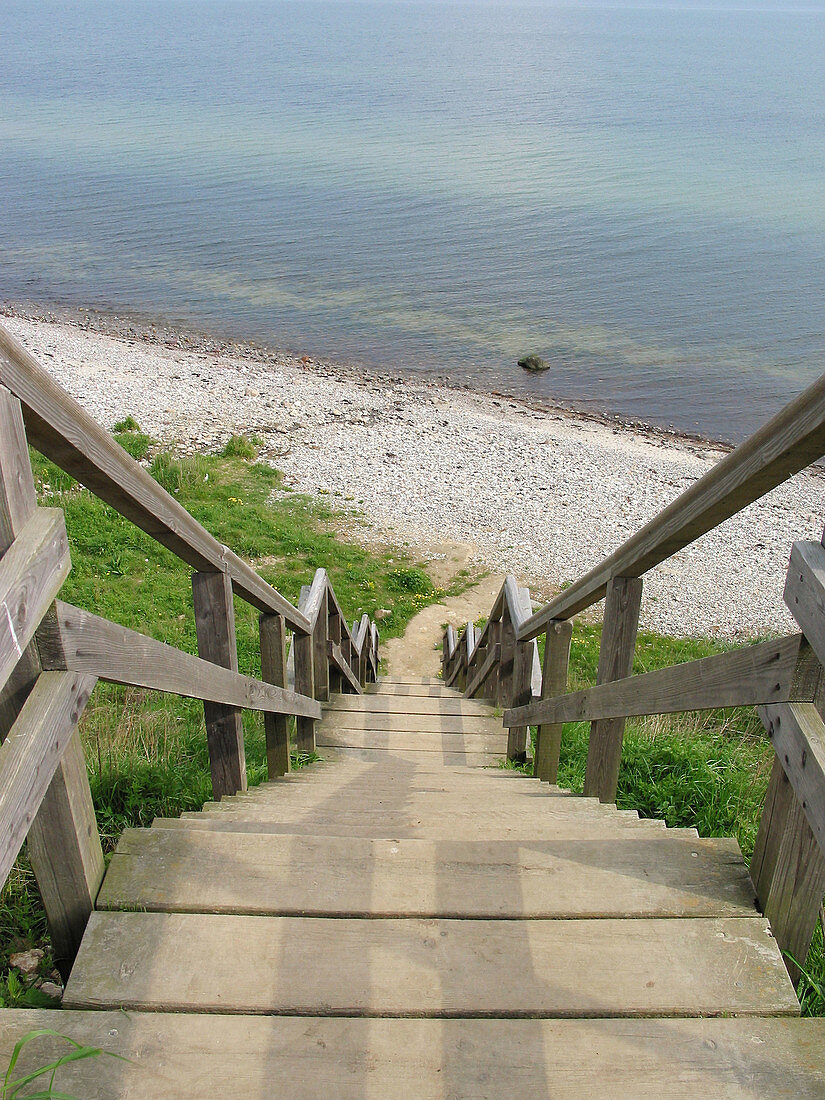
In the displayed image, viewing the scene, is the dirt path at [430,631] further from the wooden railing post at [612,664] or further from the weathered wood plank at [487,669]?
the wooden railing post at [612,664]

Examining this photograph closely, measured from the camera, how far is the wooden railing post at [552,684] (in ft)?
13.6

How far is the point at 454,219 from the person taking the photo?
37344 mm

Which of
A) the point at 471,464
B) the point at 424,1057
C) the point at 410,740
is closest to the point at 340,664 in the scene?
the point at 410,740

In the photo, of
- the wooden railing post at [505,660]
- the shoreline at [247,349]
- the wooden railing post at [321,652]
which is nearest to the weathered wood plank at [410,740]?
the wooden railing post at [321,652]

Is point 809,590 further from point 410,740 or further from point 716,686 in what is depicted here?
point 410,740

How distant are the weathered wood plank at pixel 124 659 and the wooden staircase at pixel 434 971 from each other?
440 millimetres

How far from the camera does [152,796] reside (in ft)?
10.6

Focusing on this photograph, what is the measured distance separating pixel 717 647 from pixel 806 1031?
10.6 m

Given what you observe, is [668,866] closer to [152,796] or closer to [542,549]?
[152,796]

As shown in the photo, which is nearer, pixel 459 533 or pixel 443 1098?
pixel 443 1098

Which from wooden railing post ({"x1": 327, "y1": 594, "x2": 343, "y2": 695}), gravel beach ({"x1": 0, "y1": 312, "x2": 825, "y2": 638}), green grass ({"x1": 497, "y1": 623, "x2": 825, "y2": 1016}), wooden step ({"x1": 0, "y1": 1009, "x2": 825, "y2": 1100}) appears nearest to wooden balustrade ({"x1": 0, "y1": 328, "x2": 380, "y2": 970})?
wooden step ({"x1": 0, "y1": 1009, "x2": 825, "y2": 1100})

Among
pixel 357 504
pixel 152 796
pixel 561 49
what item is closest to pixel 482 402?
pixel 357 504

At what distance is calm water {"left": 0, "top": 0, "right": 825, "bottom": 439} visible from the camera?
2634cm

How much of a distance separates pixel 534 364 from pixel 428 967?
2390 cm
